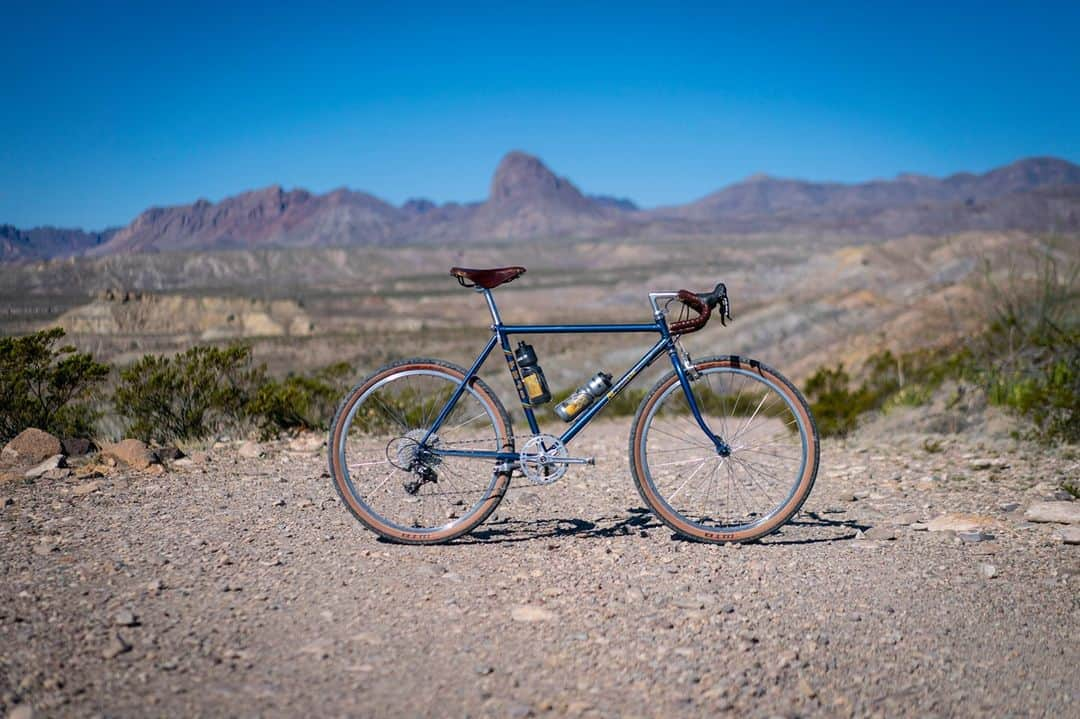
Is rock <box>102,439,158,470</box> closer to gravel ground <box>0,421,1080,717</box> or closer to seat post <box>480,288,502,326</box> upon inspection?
gravel ground <box>0,421,1080,717</box>

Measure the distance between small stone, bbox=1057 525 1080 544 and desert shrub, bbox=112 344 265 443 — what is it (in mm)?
6439

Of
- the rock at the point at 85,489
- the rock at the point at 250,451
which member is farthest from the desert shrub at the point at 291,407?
the rock at the point at 85,489

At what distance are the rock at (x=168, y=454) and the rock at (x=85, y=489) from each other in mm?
754

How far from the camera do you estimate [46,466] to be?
5.84 m

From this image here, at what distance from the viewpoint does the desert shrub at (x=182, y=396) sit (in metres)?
7.44

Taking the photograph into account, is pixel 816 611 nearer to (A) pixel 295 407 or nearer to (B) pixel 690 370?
(B) pixel 690 370

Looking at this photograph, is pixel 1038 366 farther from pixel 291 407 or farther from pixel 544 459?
pixel 291 407

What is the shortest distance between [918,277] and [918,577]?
178 ft

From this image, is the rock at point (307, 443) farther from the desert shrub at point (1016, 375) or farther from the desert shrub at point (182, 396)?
the desert shrub at point (1016, 375)

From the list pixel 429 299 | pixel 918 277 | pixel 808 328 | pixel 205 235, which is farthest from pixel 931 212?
pixel 205 235

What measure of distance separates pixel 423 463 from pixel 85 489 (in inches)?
98.0

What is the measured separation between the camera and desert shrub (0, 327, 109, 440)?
686cm

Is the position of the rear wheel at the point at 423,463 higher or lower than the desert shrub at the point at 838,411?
higher

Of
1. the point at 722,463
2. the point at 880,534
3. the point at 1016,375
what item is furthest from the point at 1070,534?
the point at 1016,375
